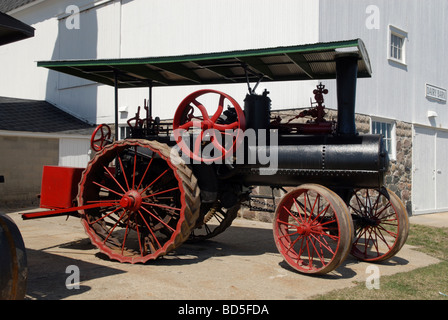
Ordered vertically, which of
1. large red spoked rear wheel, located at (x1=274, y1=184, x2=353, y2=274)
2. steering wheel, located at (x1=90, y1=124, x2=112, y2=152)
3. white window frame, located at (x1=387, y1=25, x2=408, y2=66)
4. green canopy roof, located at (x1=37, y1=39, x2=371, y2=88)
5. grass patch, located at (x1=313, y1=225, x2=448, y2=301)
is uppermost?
white window frame, located at (x1=387, y1=25, x2=408, y2=66)

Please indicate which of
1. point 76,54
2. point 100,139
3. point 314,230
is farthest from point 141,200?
point 76,54

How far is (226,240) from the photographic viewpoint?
783 centimetres

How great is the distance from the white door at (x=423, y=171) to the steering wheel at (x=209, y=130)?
8.26m

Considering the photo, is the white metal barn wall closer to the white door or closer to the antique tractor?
the white door

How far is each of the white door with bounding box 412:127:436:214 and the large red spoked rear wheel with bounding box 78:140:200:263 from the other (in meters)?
8.49

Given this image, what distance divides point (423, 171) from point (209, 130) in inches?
362

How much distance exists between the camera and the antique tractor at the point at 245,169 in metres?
5.52

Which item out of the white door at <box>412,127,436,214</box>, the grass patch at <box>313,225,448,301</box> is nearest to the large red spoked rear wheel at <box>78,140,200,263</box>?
the grass patch at <box>313,225,448,301</box>

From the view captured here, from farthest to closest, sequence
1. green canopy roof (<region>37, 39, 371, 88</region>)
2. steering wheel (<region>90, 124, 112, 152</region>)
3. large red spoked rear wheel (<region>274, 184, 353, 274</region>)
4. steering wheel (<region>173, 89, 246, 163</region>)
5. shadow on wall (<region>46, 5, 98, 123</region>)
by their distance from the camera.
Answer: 1. shadow on wall (<region>46, 5, 98, 123</region>)
2. steering wheel (<region>90, 124, 112, 152</region>)
3. steering wheel (<region>173, 89, 246, 163</region>)
4. green canopy roof (<region>37, 39, 371, 88</region>)
5. large red spoked rear wheel (<region>274, 184, 353, 274</region>)

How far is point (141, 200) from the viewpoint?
6031 millimetres

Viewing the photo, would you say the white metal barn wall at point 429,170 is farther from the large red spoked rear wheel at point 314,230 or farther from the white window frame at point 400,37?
the large red spoked rear wheel at point 314,230

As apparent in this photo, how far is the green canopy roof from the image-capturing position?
223 inches
